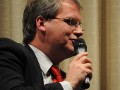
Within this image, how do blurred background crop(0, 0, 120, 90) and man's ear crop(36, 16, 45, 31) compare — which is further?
blurred background crop(0, 0, 120, 90)

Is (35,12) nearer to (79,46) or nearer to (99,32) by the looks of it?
(79,46)

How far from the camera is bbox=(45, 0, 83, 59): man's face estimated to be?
3.95 feet

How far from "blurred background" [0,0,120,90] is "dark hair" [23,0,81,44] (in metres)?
0.32

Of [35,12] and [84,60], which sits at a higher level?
[35,12]

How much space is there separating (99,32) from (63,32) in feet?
1.46

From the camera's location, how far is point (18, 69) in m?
1.04

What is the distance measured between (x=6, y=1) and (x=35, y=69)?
0.64 meters

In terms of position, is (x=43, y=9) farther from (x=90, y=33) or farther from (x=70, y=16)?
(x=90, y=33)

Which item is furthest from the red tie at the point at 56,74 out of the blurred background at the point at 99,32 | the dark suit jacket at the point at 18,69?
the blurred background at the point at 99,32

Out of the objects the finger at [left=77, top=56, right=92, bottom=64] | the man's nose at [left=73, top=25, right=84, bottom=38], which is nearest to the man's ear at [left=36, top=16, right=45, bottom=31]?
the man's nose at [left=73, top=25, right=84, bottom=38]

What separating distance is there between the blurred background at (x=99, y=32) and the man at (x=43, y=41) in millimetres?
324

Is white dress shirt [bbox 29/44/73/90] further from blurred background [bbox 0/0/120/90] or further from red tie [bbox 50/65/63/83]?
blurred background [bbox 0/0/120/90]

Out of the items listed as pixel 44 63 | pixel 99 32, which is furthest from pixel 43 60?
pixel 99 32

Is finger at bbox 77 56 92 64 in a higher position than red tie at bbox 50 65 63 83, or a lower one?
higher
